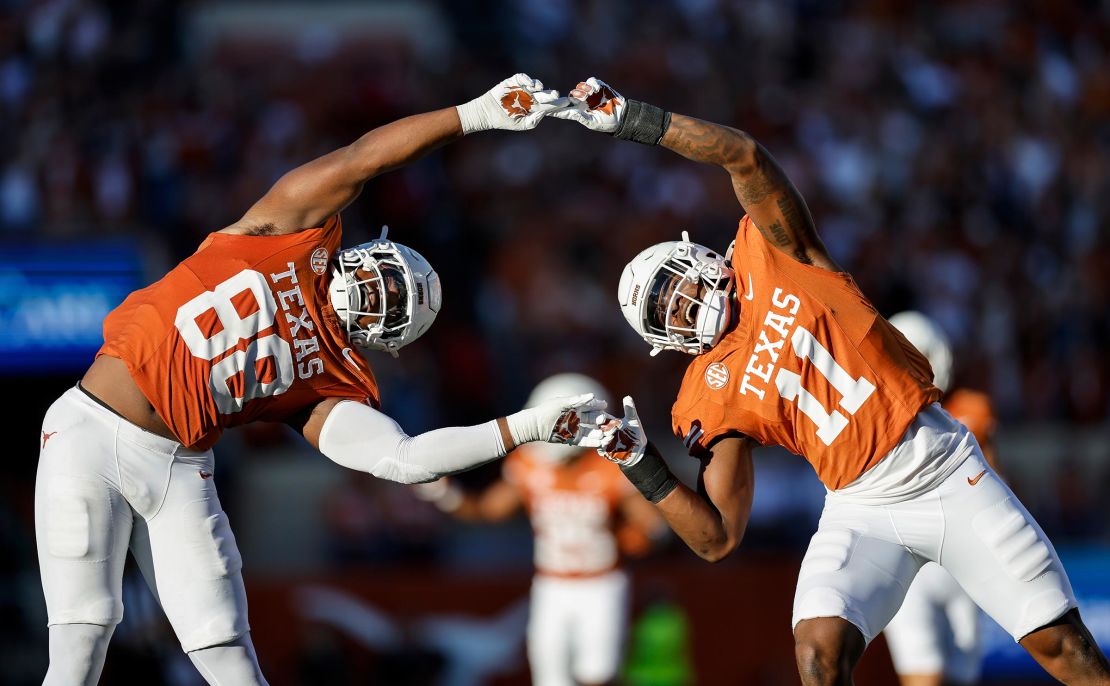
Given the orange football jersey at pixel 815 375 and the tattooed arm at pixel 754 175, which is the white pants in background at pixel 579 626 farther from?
the tattooed arm at pixel 754 175

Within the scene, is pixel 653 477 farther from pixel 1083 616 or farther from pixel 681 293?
pixel 1083 616

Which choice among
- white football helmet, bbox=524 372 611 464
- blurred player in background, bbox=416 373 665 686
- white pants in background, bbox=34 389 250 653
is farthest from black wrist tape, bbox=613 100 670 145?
blurred player in background, bbox=416 373 665 686

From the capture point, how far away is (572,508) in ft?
29.0

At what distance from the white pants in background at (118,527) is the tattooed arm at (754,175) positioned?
2062 mm

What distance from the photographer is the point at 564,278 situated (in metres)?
11.3

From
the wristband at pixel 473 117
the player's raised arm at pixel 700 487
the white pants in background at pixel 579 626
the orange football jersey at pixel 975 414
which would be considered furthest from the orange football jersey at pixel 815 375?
the white pants in background at pixel 579 626

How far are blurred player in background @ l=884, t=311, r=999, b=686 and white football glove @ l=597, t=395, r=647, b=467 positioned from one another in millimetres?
2003

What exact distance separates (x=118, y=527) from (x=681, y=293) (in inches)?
83.3

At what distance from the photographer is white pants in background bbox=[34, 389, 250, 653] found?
4641 mm

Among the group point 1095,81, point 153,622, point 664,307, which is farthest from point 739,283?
point 1095,81

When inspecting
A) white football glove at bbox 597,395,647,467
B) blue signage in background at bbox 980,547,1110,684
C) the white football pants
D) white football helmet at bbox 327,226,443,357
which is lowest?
blue signage in background at bbox 980,547,1110,684

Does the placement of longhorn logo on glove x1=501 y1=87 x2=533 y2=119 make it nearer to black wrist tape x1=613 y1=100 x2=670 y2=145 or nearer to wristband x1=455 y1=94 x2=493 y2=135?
wristband x1=455 y1=94 x2=493 y2=135

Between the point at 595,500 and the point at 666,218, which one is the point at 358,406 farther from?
the point at 666,218

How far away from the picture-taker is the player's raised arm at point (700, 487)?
4699 mm
